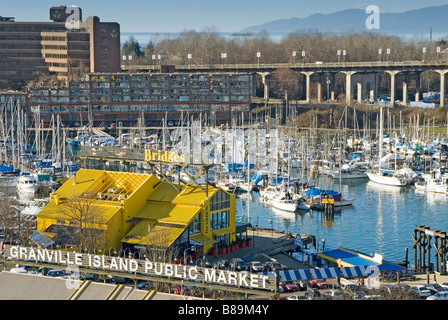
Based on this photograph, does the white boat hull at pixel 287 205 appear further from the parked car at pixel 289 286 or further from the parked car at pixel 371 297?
the parked car at pixel 371 297

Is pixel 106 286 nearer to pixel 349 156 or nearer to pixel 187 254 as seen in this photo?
pixel 187 254

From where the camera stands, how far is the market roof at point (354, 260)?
33.8 meters

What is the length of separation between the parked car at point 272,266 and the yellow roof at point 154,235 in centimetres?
349

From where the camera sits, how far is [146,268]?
2589cm

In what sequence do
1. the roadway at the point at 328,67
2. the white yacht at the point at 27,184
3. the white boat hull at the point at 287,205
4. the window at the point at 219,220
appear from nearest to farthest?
the window at the point at 219,220 → the white boat hull at the point at 287,205 → the white yacht at the point at 27,184 → the roadway at the point at 328,67

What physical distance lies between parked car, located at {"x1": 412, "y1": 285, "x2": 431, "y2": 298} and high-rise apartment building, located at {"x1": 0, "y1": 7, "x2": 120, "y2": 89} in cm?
7748

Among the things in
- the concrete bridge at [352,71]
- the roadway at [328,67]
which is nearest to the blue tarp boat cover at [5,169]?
the concrete bridge at [352,71]

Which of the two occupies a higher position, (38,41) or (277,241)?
(38,41)

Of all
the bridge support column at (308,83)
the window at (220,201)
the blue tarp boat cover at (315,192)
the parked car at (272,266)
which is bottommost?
the parked car at (272,266)

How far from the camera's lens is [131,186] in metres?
35.3

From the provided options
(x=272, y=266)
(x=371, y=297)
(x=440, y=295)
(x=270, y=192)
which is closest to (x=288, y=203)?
(x=270, y=192)

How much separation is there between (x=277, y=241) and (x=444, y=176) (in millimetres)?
25989

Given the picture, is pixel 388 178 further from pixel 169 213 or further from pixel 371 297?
pixel 371 297
